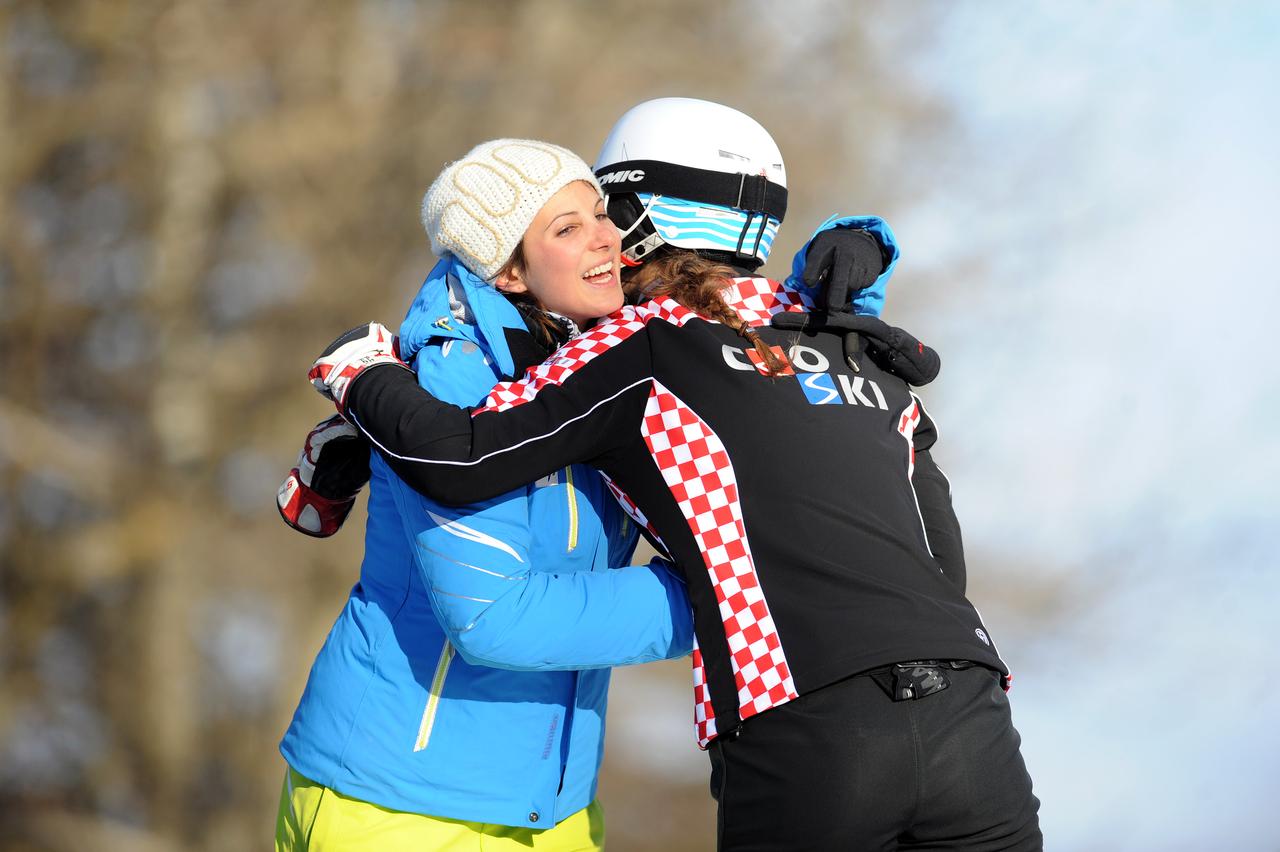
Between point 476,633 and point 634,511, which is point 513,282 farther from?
point 476,633

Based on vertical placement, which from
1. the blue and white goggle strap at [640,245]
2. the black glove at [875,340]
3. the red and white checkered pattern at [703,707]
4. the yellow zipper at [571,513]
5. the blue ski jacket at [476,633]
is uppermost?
the blue and white goggle strap at [640,245]

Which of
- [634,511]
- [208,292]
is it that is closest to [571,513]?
[634,511]

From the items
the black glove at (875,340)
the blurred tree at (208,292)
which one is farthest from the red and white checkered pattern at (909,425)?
the blurred tree at (208,292)

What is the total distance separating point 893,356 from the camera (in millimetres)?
1528

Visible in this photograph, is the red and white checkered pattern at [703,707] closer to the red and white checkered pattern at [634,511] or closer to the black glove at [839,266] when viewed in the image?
the red and white checkered pattern at [634,511]

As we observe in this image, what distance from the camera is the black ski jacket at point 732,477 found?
1327mm

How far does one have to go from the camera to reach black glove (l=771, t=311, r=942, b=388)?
1.48m

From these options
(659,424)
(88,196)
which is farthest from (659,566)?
(88,196)

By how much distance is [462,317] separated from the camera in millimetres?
1497

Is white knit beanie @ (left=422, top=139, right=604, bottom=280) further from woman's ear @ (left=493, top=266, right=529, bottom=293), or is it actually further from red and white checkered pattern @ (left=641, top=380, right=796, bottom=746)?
red and white checkered pattern @ (left=641, top=380, right=796, bottom=746)

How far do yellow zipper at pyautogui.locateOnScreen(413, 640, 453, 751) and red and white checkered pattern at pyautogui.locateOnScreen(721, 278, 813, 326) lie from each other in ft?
1.82

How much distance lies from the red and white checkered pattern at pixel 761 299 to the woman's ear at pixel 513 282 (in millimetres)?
280

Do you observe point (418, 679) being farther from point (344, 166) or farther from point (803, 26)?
point (803, 26)

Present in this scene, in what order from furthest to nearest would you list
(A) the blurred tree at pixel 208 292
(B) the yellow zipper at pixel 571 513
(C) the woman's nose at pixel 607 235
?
(A) the blurred tree at pixel 208 292
(C) the woman's nose at pixel 607 235
(B) the yellow zipper at pixel 571 513
